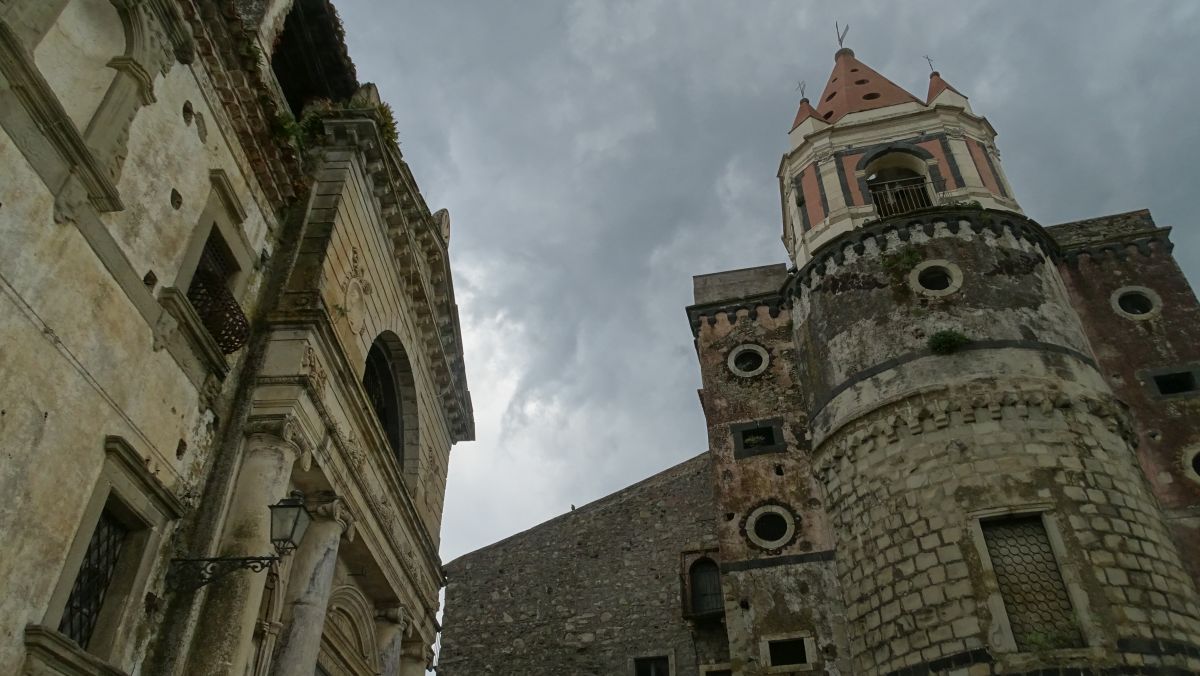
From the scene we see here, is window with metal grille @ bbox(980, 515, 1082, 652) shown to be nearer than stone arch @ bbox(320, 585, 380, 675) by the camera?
No

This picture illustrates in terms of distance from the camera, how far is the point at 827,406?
49.3 ft

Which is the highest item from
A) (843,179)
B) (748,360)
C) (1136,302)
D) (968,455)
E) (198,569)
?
(843,179)

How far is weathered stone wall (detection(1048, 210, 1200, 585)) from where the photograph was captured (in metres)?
13.9

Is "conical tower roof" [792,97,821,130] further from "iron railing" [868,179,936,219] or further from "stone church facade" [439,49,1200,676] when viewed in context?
"iron railing" [868,179,936,219]

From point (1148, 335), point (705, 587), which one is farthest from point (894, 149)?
point (705, 587)

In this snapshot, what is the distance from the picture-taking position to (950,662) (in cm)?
1134

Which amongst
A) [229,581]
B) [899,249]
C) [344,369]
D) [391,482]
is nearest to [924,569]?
[899,249]

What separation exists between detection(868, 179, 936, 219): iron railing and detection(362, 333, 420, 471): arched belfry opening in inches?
408

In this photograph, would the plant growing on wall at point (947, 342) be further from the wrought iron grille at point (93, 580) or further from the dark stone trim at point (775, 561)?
the wrought iron grille at point (93, 580)

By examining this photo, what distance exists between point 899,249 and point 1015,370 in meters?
3.27

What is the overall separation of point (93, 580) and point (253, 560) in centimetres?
115

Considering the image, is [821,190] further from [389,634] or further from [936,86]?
[389,634]

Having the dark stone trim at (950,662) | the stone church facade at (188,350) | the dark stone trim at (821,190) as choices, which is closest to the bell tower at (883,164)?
the dark stone trim at (821,190)

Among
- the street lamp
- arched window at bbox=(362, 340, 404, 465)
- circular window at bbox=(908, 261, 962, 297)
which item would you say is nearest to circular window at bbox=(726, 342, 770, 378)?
circular window at bbox=(908, 261, 962, 297)
